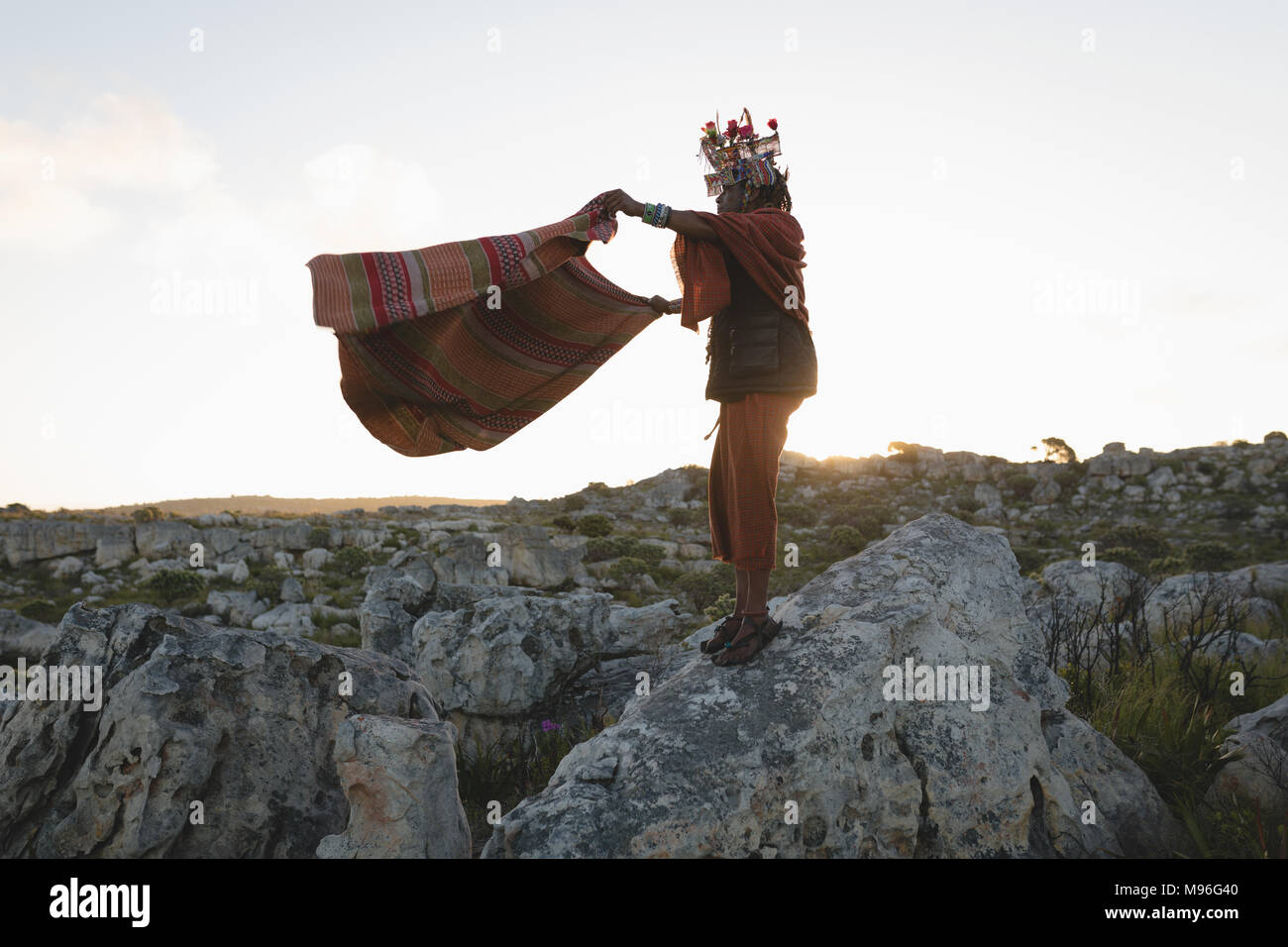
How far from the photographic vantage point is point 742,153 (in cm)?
514

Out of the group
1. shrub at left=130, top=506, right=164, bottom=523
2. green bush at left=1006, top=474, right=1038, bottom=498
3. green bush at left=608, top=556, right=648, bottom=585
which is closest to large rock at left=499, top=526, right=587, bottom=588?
green bush at left=608, top=556, right=648, bottom=585

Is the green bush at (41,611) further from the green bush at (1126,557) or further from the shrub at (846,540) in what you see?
the green bush at (1126,557)

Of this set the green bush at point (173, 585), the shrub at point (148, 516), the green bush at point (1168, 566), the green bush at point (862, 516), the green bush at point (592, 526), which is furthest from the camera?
the green bush at point (862, 516)

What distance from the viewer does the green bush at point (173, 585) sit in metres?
20.5

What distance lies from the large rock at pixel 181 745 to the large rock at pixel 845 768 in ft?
4.06

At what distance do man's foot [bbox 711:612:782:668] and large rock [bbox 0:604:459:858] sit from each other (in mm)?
1775

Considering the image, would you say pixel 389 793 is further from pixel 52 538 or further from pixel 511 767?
pixel 52 538

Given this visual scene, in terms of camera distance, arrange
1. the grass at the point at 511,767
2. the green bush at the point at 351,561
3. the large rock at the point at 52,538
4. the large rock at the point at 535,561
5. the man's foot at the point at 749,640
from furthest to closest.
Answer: the green bush at the point at 351,561, the large rock at the point at 52,538, the large rock at the point at 535,561, the grass at the point at 511,767, the man's foot at the point at 749,640

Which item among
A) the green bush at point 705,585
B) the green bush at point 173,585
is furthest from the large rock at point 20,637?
the green bush at point 705,585

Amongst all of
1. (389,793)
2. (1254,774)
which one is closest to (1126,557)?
(1254,774)

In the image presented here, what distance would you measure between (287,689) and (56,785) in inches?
55.0

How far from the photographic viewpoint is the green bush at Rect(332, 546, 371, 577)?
24562 millimetres

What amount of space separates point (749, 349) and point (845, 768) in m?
2.45
